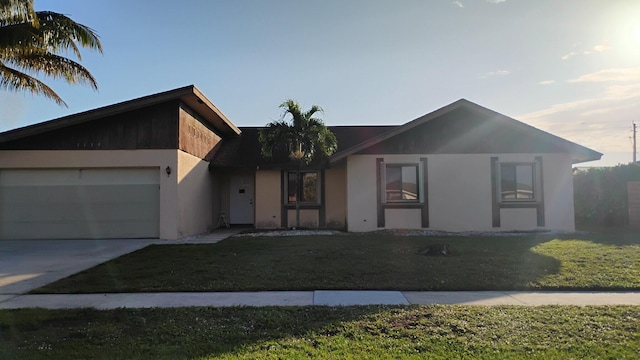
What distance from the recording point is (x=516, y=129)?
15406mm

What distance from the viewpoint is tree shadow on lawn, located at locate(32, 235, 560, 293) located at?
23.3 ft

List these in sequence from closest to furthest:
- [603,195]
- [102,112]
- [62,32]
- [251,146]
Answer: [62,32]
[102,112]
[603,195]
[251,146]

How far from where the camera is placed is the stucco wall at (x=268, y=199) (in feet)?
57.0

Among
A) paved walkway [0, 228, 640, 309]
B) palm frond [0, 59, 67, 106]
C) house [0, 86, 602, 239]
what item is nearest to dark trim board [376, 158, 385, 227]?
house [0, 86, 602, 239]

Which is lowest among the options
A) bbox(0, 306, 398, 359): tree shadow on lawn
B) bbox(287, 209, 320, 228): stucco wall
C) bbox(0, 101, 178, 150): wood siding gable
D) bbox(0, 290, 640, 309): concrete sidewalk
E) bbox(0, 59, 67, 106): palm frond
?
bbox(0, 290, 640, 309): concrete sidewalk

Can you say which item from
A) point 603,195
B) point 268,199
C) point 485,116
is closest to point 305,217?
point 268,199

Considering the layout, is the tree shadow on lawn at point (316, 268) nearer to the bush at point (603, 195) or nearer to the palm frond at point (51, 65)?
the palm frond at point (51, 65)

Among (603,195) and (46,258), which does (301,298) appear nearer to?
(46,258)

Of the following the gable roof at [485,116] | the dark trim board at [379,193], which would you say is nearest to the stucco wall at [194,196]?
the gable roof at [485,116]

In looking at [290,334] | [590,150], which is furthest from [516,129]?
[290,334]

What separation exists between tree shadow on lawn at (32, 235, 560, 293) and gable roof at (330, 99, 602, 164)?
14.1 feet

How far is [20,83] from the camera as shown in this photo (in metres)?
14.1

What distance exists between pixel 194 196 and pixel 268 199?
3.15m

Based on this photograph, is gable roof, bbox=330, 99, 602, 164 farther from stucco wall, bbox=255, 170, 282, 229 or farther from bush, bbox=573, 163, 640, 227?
bush, bbox=573, 163, 640, 227
